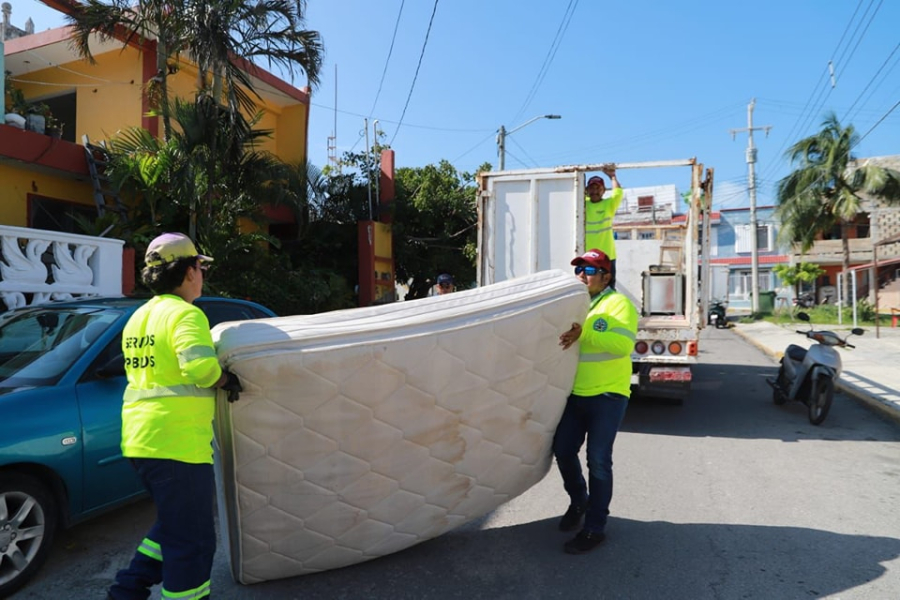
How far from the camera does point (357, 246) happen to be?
15.5 m

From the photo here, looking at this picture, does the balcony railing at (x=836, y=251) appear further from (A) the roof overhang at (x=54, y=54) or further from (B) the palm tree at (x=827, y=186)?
(A) the roof overhang at (x=54, y=54)

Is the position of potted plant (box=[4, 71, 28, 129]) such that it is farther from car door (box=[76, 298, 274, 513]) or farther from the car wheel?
the car wheel

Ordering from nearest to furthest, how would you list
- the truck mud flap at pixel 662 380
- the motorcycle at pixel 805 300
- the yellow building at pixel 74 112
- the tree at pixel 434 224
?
the truck mud flap at pixel 662 380, the yellow building at pixel 74 112, the tree at pixel 434 224, the motorcycle at pixel 805 300

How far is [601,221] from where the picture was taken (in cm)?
683

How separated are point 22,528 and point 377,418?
1.93 metres

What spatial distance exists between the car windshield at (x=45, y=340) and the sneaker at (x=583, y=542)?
3.00m

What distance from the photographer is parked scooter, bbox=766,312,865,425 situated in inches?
271

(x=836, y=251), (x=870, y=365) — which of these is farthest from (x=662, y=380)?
(x=836, y=251)

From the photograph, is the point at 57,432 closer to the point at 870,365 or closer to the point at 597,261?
the point at 597,261

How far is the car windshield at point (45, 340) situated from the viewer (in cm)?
348

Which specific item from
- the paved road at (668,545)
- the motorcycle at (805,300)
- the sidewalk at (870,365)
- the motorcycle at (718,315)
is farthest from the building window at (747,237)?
the paved road at (668,545)

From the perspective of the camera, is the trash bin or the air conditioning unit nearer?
the air conditioning unit

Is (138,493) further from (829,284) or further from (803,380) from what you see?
(829,284)

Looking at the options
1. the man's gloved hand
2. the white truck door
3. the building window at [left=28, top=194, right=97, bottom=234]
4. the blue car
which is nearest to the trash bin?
the white truck door
